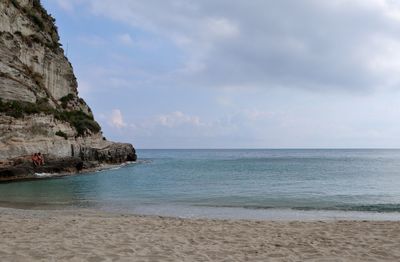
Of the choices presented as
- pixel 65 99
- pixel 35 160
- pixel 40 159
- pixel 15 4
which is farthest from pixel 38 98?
pixel 15 4

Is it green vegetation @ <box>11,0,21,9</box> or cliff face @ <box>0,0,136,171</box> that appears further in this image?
green vegetation @ <box>11,0,21,9</box>

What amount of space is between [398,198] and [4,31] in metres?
44.6

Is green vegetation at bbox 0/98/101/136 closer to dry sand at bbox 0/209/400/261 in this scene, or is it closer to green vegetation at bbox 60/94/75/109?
green vegetation at bbox 60/94/75/109

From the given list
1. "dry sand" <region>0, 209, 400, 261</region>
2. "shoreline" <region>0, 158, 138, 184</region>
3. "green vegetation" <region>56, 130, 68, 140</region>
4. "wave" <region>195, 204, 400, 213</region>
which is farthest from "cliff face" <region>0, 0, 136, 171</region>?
"dry sand" <region>0, 209, 400, 261</region>

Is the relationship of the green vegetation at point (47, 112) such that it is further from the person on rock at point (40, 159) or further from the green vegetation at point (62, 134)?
the person on rock at point (40, 159)

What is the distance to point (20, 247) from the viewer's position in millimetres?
8461

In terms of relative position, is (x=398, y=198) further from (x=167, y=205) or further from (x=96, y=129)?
(x=96, y=129)

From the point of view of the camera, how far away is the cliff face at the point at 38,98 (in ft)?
128

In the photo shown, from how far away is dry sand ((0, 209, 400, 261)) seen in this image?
8.07 meters

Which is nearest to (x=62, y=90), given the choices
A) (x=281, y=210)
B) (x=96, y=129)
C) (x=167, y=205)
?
(x=96, y=129)

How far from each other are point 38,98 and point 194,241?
41.6 meters

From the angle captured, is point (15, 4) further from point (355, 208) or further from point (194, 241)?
point (194, 241)

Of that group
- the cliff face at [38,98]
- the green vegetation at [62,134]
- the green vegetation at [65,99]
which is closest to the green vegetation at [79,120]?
the cliff face at [38,98]

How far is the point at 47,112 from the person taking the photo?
146 feet
